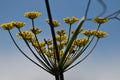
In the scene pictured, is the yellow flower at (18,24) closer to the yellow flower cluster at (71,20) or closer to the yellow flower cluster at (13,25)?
the yellow flower cluster at (13,25)

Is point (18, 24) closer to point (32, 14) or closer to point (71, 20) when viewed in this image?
point (32, 14)

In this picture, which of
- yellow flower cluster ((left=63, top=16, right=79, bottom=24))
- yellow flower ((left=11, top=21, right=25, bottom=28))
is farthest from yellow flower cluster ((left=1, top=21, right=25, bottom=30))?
yellow flower cluster ((left=63, top=16, right=79, bottom=24))

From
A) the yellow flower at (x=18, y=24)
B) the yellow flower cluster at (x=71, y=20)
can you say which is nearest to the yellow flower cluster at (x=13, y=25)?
the yellow flower at (x=18, y=24)

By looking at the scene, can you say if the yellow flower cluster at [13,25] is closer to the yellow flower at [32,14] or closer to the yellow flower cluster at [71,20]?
the yellow flower at [32,14]

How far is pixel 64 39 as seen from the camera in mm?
6223

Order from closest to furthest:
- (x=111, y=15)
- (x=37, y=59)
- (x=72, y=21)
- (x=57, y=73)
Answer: (x=111, y=15)
(x=57, y=73)
(x=37, y=59)
(x=72, y=21)

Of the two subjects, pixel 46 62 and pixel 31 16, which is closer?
pixel 46 62

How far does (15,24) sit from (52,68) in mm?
1382

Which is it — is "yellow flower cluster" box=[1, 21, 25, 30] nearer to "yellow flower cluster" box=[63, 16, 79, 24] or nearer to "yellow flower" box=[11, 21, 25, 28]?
"yellow flower" box=[11, 21, 25, 28]

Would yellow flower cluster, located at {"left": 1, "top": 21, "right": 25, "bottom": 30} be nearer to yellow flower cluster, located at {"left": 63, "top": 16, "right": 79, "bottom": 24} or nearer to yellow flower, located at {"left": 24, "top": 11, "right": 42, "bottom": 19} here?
yellow flower, located at {"left": 24, "top": 11, "right": 42, "bottom": 19}

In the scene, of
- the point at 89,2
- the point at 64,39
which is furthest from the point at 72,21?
the point at 89,2

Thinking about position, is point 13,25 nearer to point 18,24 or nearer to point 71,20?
point 18,24

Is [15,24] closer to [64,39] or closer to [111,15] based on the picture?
[64,39]

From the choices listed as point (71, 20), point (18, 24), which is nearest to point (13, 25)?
point (18, 24)
